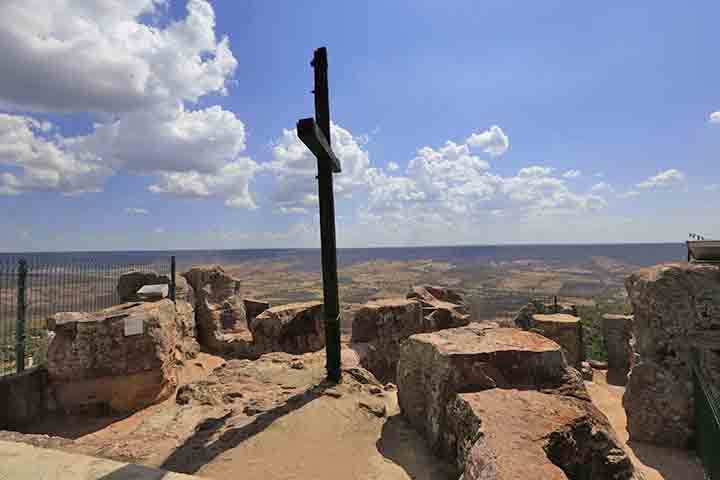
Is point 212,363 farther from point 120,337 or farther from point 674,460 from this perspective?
point 674,460

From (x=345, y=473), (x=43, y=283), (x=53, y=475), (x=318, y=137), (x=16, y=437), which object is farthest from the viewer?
(x=43, y=283)

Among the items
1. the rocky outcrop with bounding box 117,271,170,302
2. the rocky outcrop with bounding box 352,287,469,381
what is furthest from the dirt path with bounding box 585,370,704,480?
the rocky outcrop with bounding box 117,271,170,302

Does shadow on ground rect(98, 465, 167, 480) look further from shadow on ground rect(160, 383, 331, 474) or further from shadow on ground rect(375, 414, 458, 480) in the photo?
shadow on ground rect(375, 414, 458, 480)

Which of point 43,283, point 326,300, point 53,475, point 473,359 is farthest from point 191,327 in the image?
point 53,475

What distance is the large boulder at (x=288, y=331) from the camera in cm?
970

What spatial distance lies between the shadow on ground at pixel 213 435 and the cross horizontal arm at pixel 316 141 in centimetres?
359

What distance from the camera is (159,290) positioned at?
34.0 ft

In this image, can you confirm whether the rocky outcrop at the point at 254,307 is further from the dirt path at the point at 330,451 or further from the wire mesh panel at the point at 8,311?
the dirt path at the point at 330,451

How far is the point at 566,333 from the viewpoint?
38.9 ft

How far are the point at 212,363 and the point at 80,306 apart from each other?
3275 millimetres

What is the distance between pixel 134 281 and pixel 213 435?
8.07 metres

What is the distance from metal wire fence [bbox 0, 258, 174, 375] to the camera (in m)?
6.67

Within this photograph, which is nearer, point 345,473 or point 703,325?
point 345,473

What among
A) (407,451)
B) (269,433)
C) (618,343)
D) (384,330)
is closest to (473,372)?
(407,451)
